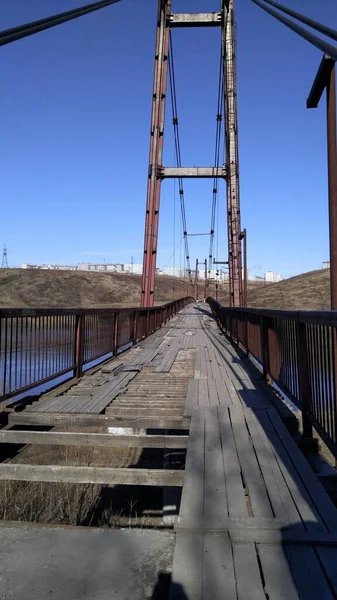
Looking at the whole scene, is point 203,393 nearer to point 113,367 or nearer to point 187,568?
point 113,367

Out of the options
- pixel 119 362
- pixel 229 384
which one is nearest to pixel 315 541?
pixel 229 384

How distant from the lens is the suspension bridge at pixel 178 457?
1901 millimetres

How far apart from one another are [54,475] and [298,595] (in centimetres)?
181

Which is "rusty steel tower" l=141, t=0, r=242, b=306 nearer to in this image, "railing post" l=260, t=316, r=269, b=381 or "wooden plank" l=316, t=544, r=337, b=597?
"railing post" l=260, t=316, r=269, b=381

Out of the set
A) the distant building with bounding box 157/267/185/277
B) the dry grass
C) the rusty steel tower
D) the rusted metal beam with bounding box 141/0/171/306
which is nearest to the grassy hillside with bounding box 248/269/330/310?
the rusty steel tower

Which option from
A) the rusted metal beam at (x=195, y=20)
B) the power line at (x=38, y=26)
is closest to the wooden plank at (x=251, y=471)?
the power line at (x=38, y=26)

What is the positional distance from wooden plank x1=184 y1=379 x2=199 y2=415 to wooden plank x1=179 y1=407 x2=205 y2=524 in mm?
401

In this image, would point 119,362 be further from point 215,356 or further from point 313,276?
point 313,276

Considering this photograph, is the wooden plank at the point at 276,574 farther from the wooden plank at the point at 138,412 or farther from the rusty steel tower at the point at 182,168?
the rusty steel tower at the point at 182,168

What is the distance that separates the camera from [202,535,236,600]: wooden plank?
1721mm

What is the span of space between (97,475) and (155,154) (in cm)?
1964

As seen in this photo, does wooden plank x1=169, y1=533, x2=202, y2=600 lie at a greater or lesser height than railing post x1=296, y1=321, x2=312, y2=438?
lesser

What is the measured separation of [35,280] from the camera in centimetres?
6262

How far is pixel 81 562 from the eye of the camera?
2.01 metres
